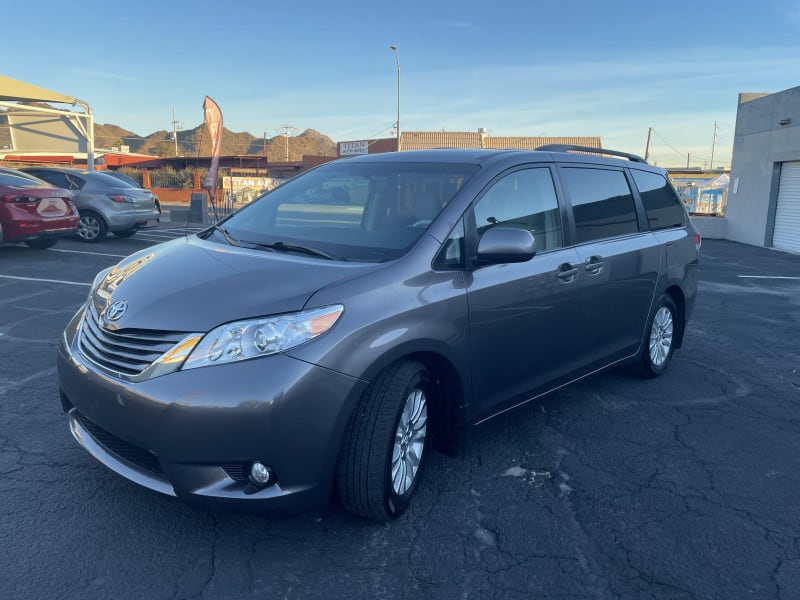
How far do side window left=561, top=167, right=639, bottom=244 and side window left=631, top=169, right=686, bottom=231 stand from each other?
0.26 metres

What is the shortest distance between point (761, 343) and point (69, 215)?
1047 cm

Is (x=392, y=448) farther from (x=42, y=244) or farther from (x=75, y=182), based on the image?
(x=75, y=182)

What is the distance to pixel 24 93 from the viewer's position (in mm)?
21547

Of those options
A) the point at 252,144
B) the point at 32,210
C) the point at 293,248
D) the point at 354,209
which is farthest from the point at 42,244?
the point at 252,144

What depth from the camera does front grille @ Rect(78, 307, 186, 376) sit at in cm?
262

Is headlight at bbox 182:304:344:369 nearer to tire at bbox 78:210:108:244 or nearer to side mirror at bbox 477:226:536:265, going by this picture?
side mirror at bbox 477:226:536:265

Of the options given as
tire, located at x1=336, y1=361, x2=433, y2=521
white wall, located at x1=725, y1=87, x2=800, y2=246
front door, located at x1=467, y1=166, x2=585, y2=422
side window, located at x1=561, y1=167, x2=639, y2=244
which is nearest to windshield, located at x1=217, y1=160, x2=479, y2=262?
front door, located at x1=467, y1=166, x2=585, y2=422

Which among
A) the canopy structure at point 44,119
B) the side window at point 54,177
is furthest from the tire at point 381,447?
the canopy structure at point 44,119

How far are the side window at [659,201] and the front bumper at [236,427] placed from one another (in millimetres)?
3396

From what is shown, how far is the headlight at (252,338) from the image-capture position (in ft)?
8.34

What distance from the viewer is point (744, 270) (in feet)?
43.2

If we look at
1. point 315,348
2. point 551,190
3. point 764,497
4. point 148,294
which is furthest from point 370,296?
point 764,497

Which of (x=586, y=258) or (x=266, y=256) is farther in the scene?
(x=586, y=258)

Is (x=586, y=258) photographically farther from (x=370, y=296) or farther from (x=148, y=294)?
(x=148, y=294)
